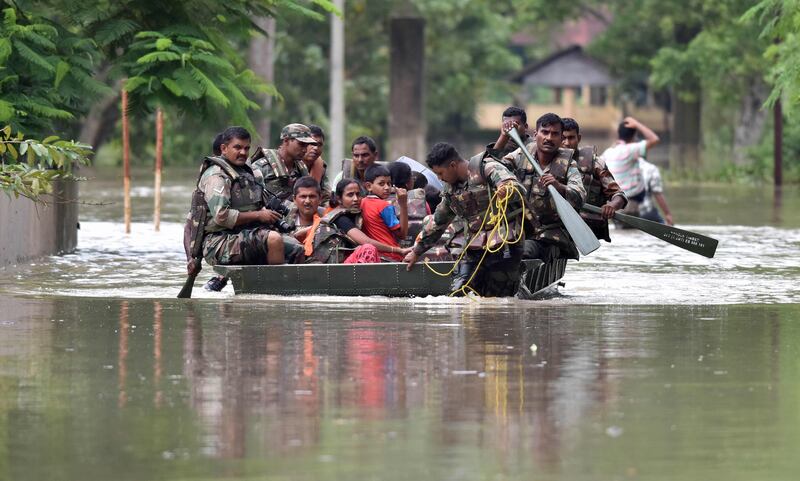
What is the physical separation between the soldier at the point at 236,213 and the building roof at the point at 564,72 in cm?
6802

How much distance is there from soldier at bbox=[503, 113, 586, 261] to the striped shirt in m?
8.23

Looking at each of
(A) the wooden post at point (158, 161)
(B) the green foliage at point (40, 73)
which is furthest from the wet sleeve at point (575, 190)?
(A) the wooden post at point (158, 161)

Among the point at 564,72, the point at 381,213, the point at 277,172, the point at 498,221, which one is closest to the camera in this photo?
the point at 498,221

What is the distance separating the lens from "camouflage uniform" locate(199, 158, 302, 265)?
53.8 ft

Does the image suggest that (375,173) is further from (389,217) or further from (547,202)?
(547,202)

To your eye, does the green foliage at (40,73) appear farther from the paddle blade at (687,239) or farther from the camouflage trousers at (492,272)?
the paddle blade at (687,239)

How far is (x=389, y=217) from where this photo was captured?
1686cm

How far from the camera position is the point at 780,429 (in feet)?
30.9

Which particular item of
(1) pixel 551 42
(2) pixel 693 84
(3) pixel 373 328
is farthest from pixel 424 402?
(1) pixel 551 42

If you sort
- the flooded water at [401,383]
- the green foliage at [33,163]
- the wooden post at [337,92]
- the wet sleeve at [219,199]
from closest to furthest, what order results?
the flooded water at [401,383], the wet sleeve at [219,199], the green foliage at [33,163], the wooden post at [337,92]

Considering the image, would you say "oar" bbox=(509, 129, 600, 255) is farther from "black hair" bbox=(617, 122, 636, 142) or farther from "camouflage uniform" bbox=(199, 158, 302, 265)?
"black hair" bbox=(617, 122, 636, 142)

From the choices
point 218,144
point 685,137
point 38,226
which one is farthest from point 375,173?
point 685,137

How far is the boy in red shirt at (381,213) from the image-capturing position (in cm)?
1681

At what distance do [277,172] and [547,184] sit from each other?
3.30 meters
